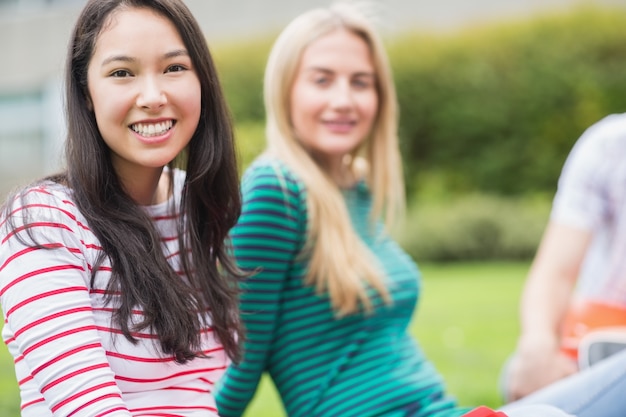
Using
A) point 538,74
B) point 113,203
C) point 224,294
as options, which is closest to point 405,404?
point 224,294

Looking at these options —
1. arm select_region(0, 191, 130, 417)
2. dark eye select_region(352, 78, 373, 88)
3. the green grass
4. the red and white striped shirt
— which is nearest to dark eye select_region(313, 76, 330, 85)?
dark eye select_region(352, 78, 373, 88)

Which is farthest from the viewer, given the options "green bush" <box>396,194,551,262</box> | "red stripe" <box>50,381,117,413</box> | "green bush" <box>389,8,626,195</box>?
"green bush" <box>389,8,626,195</box>

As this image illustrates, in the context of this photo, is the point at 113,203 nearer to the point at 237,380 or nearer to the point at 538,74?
the point at 237,380

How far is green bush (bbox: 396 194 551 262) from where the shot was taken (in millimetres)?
11773

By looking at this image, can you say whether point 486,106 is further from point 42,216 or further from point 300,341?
point 42,216

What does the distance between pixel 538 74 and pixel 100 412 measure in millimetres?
12213

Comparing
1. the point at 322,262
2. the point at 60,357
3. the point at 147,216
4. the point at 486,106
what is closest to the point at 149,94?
the point at 147,216

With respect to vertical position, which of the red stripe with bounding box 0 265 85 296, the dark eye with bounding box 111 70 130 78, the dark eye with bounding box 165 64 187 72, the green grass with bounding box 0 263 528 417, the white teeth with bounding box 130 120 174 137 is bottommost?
the green grass with bounding box 0 263 528 417

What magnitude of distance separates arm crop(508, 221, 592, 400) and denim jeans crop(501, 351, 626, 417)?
48 centimetres

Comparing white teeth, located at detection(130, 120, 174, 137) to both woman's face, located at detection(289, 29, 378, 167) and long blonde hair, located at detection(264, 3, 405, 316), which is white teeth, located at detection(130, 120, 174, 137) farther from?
woman's face, located at detection(289, 29, 378, 167)

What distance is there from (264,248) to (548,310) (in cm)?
104

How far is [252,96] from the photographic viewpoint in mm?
14148

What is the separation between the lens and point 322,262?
2.45 metres

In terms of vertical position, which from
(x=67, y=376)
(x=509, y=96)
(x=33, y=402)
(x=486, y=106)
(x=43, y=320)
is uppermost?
(x=43, y=320)
